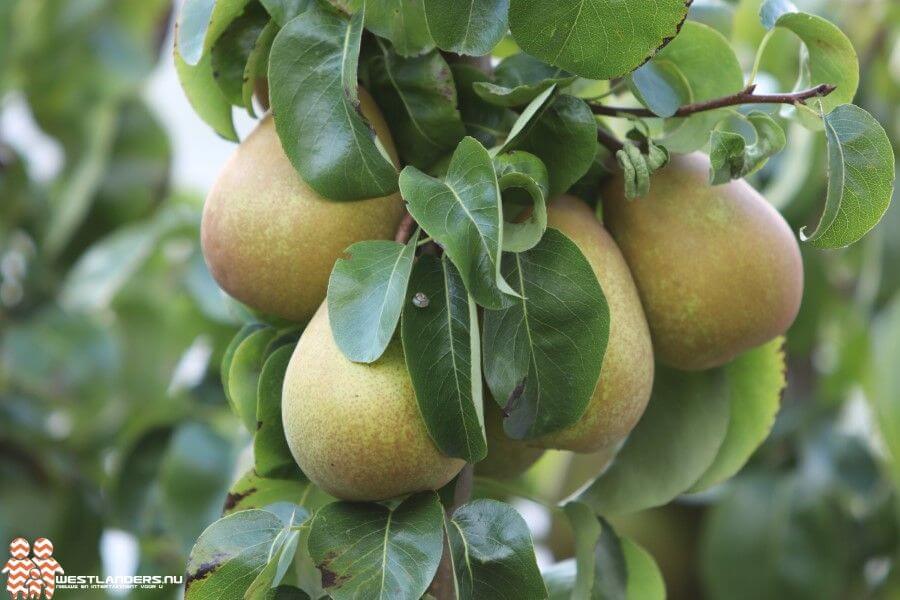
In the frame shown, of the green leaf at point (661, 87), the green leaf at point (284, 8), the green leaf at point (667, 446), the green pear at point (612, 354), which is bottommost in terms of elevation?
the green leaf at point (667, 446)

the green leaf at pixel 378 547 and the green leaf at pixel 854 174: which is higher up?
the green leaf at pixel 854 174

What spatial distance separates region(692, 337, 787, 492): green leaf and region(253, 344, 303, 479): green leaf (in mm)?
235

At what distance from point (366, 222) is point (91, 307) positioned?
2.65 ft

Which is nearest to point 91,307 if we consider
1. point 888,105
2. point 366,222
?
point 366,222

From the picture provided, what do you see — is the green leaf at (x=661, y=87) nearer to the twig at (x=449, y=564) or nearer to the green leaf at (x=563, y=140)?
the green leaf at (x=563, y=140)

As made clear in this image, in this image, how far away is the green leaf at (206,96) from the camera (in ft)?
1.89

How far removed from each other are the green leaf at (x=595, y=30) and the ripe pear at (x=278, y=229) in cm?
11

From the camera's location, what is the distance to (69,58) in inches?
54.1

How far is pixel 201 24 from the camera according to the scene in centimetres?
54

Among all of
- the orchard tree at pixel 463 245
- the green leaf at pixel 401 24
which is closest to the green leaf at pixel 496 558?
the orchard tree at pixel 463 245

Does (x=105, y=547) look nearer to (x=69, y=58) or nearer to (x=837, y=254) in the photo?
(x=69, y=58)

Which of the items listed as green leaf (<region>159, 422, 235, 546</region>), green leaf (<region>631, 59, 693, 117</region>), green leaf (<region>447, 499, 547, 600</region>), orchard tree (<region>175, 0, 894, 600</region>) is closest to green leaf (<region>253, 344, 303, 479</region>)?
orchard tree (<region>175, 0, 894, 600</region>)

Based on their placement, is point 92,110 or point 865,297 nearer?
point 865,297

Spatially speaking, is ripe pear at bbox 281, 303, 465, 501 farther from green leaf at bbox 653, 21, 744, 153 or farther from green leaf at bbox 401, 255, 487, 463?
green leaf at bbox 653, 21, 744, 153
